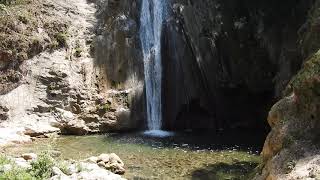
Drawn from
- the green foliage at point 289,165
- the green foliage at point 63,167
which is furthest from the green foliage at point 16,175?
the green foliage at point 289,165

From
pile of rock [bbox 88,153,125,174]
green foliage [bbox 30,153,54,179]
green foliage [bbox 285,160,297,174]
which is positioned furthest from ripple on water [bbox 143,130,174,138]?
green foliage [bbox 285,160,297,174]

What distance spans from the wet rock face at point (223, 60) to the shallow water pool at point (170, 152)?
2.67 m

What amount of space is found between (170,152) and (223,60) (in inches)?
337

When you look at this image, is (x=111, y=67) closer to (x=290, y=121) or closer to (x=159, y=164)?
(x=159, y=164)

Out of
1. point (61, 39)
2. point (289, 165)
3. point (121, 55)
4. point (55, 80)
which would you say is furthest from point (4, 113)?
point (289, 165)

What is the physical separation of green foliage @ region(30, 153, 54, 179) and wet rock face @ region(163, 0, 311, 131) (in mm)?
12110

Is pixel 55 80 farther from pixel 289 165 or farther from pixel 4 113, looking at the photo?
pixel 289 165

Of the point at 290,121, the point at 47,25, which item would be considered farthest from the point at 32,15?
the point at 290,121

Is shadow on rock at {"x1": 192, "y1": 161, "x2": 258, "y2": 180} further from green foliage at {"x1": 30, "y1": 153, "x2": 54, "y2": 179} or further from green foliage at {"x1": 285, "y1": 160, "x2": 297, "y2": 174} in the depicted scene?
green foliage at {"x1": 30, "y1": 153, "x2": 54, "y2": 179}

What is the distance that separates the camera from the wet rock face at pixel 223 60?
23.7m

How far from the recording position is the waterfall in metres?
23.2

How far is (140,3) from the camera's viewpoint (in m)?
25.0

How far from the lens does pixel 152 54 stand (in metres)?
24.0

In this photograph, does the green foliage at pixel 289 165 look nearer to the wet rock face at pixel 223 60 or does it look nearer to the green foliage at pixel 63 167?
the green foliage at pixel 63 167
